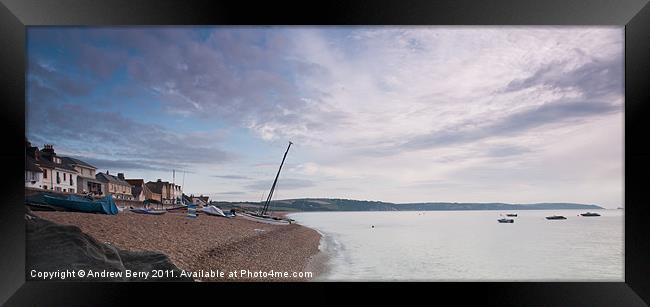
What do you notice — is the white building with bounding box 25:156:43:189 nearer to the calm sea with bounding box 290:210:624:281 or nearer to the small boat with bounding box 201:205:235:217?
the small boat with bounding box 201:205:235:217

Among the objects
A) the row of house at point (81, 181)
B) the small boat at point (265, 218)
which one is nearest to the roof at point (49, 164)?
the row of house at point (81, 181)

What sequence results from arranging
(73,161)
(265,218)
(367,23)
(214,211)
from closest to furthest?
(367,23), (73,161), (214,211), (265,218)

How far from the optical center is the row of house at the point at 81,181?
10.5 feet

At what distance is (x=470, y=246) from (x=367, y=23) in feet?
8.42

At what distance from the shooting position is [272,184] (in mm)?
3719

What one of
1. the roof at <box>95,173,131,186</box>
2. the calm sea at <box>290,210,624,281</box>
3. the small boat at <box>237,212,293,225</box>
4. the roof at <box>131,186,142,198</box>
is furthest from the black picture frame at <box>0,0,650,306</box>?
the small boat at <box>237,212,293,225</box>

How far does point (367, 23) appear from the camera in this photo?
10.4ft

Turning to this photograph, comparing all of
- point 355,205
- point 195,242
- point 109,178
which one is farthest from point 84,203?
point 355,205

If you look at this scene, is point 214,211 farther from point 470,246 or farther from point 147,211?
point 470,246

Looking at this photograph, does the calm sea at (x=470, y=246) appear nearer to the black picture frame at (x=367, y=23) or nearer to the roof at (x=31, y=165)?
the black picture frame at (x=367, y=23)

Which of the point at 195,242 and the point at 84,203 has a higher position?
the point at 84,203

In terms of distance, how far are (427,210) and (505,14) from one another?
203 cm

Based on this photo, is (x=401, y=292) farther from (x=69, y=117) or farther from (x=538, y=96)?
(x=69, y=117)

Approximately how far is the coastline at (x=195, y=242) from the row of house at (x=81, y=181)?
0.69 feet
